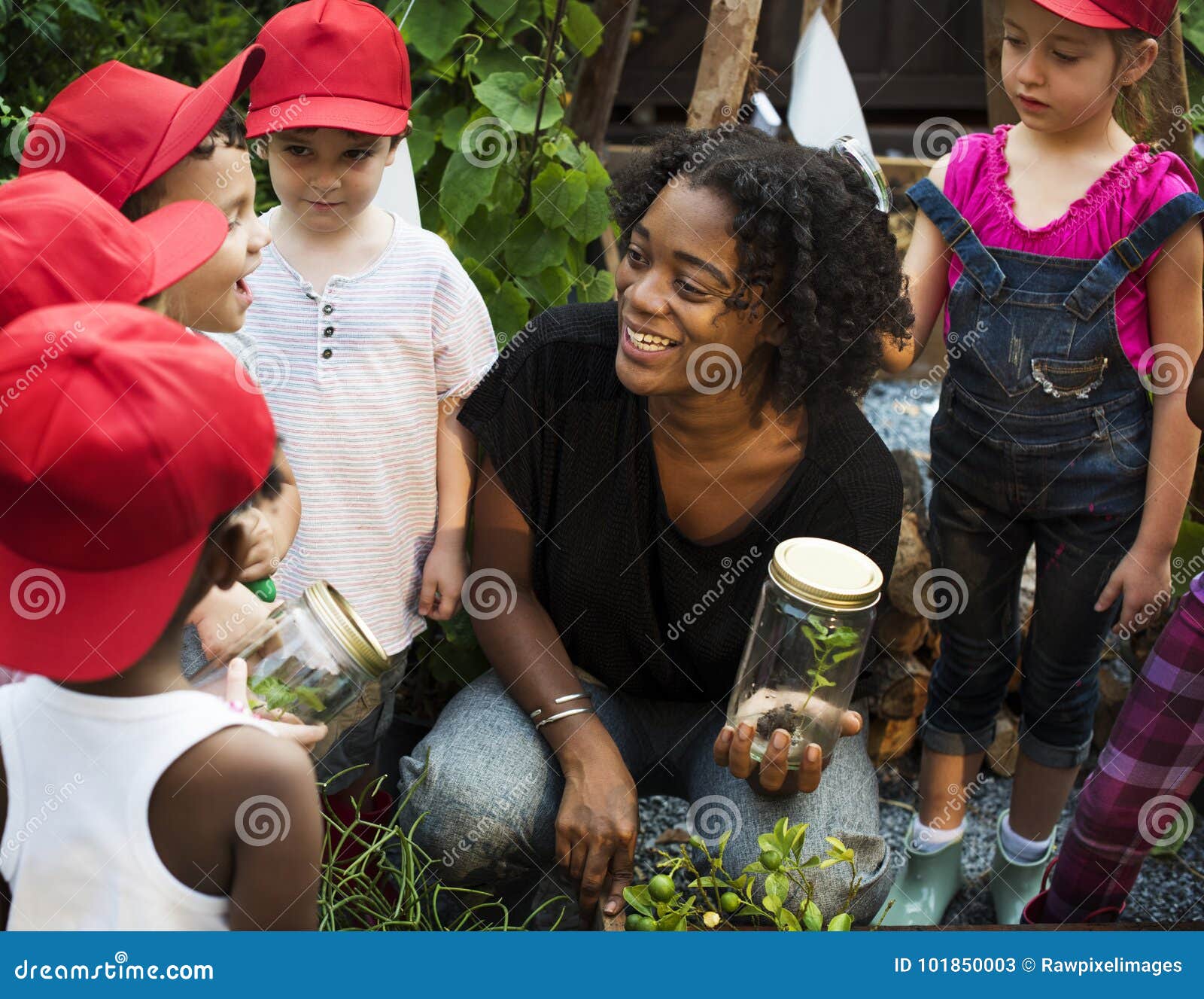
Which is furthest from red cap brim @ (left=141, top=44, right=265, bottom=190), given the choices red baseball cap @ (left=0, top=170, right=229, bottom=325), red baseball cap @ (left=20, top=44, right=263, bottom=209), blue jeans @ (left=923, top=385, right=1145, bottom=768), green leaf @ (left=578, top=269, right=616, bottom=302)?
blue jeans @ (left=923, top=385, right=1145, bottom=768)

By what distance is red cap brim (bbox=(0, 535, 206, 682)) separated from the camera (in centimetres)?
108

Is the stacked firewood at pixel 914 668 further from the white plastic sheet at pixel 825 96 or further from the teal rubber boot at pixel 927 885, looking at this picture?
the white plastic sheet at pixel 825 96

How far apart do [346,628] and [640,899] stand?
60 centimetres

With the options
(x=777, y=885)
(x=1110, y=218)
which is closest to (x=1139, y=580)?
(x=1110, y=218)

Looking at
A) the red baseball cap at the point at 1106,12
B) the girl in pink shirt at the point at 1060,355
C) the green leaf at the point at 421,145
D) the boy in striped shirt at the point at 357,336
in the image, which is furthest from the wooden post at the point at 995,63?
the boy in striped shirt at the point at 357,336

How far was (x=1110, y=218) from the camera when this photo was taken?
192cm

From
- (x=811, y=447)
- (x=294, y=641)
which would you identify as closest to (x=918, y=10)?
(x=811, y=447)

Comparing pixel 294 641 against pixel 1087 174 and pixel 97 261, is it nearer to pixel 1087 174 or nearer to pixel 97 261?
pixel 97 261

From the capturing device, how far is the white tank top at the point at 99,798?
1.11 m

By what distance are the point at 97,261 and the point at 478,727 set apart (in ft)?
2.85

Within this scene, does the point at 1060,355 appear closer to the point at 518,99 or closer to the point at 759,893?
the point at 759,893

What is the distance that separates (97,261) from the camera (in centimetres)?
134

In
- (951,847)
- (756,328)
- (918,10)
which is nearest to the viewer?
(756,328)

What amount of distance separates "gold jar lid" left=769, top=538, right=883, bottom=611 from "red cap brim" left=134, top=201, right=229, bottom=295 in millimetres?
769
